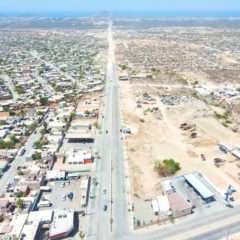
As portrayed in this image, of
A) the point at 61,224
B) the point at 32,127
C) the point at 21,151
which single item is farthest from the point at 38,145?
the point at 61,224

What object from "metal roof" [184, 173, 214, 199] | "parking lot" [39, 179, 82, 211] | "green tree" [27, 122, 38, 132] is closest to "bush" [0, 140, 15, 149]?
"green tree" [27, 122, 38, 132]

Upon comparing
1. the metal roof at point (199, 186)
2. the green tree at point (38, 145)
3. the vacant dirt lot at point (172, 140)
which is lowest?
the vacant dirt lot at point (172, 140)

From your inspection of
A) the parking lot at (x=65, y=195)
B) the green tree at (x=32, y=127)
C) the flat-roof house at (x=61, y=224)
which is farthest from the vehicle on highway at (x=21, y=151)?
the flat-roof house at (x=61, y=224)

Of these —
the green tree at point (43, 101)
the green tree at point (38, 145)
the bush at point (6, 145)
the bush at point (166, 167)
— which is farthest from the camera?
the green tree at point (43, 101)

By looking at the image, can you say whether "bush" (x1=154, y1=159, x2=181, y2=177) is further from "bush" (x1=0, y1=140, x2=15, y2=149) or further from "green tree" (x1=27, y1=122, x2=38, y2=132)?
"green tree" (x1=27, y1=122, x2=38, y2=132)

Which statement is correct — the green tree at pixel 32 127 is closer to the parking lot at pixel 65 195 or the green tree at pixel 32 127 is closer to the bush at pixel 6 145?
the bush at pixel 6 145

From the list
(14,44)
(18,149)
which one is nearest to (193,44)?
(14,44)
